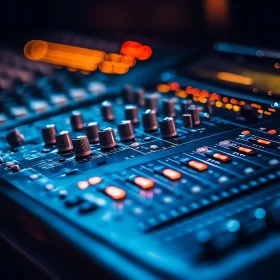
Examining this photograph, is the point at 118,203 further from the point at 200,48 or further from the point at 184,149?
the point at 200,48

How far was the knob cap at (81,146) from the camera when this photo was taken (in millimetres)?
1191

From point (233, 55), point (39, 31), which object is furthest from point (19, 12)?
point (233, 55)

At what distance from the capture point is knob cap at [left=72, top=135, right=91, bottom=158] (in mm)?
1191

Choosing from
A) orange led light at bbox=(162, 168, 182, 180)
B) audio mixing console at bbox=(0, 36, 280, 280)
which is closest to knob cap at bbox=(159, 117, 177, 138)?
audio mixing console at bbox=(0, 36, 280, 280)

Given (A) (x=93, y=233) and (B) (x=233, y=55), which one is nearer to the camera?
(A) (x=93, y=233)

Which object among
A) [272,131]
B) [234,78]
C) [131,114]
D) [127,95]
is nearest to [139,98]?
[127,95]

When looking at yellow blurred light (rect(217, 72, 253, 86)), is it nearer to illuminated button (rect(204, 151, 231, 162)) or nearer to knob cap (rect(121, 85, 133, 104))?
knob cap (rect(121, 85, 133, 104))

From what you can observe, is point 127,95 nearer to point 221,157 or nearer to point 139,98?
point 139,98

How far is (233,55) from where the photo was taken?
1692 millimetres

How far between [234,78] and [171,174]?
66cm

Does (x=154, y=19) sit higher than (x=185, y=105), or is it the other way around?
(x=154, y=19)

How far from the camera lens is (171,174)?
999 mm

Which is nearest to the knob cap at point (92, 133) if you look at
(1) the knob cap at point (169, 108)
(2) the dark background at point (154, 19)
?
(1) the knob cap at point (169, 108)

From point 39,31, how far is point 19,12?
170 millimetres
